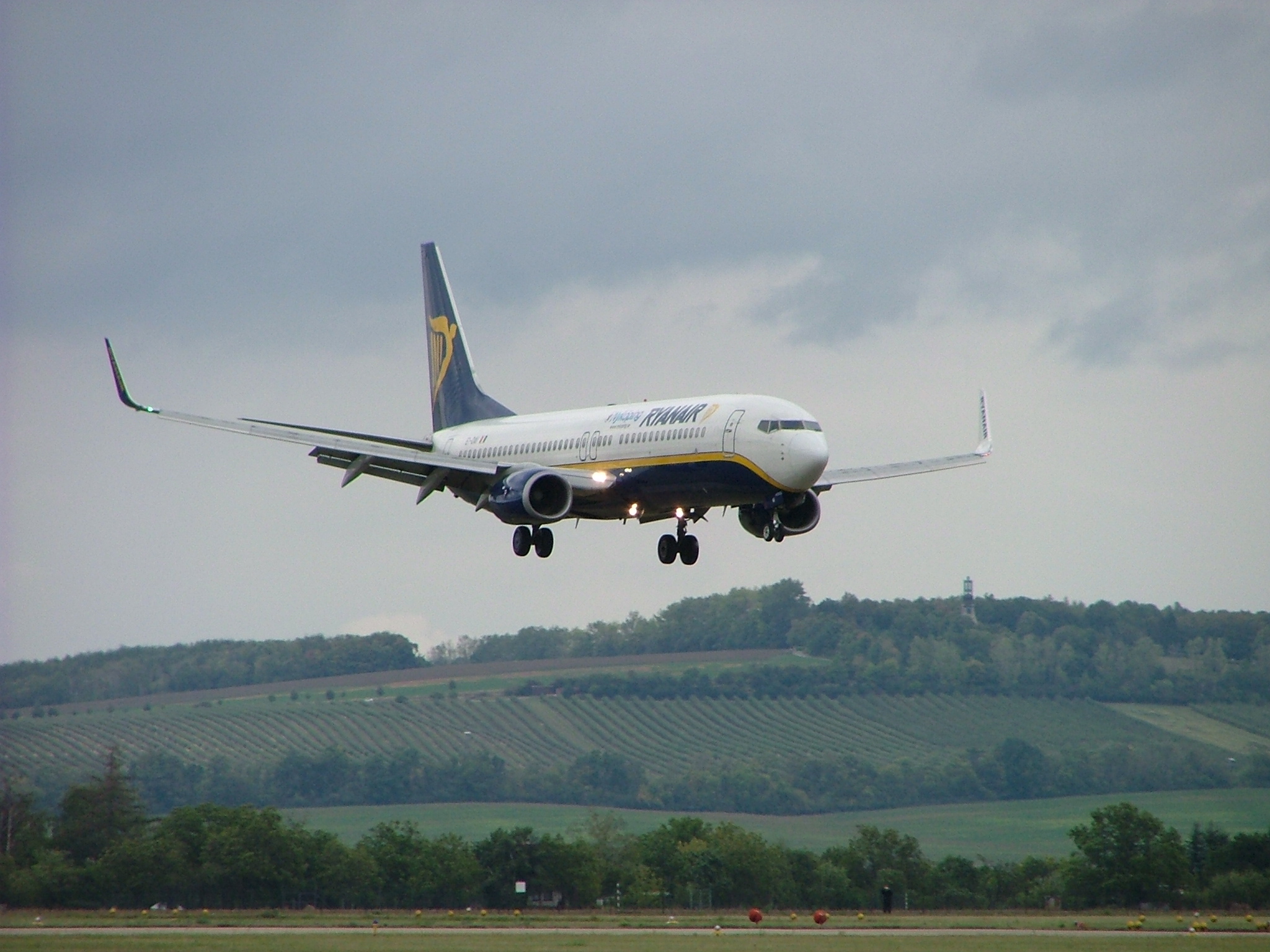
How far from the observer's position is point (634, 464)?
6488 centimetres

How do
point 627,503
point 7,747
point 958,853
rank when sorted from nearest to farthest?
point 627,503 → point 958,853 → point 7,747

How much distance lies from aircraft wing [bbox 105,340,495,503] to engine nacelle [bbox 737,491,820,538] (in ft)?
33.2

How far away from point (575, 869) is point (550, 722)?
90065 millimetres

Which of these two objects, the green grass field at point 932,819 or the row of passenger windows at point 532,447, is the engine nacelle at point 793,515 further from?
the green grass field at point 932,819

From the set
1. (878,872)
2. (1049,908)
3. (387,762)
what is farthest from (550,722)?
(1049,908)

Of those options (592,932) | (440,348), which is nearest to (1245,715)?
(592,932)

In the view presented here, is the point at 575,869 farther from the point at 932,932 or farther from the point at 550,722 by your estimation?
the point at 550,722

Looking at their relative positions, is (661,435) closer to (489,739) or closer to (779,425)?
(779,425)

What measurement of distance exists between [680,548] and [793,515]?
18.0 feet

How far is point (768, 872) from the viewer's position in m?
112

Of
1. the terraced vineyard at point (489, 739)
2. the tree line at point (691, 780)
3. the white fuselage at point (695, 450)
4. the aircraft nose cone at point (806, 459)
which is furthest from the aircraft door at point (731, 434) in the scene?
the terraced vineyard at point (489, 739)

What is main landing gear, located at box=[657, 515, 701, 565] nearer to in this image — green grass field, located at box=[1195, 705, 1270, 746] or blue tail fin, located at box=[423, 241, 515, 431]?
blue tail fin, located at box=[423, 241, 515, 431]

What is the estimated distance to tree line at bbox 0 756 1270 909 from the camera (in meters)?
107

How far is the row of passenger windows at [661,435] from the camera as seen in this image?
62938mm
